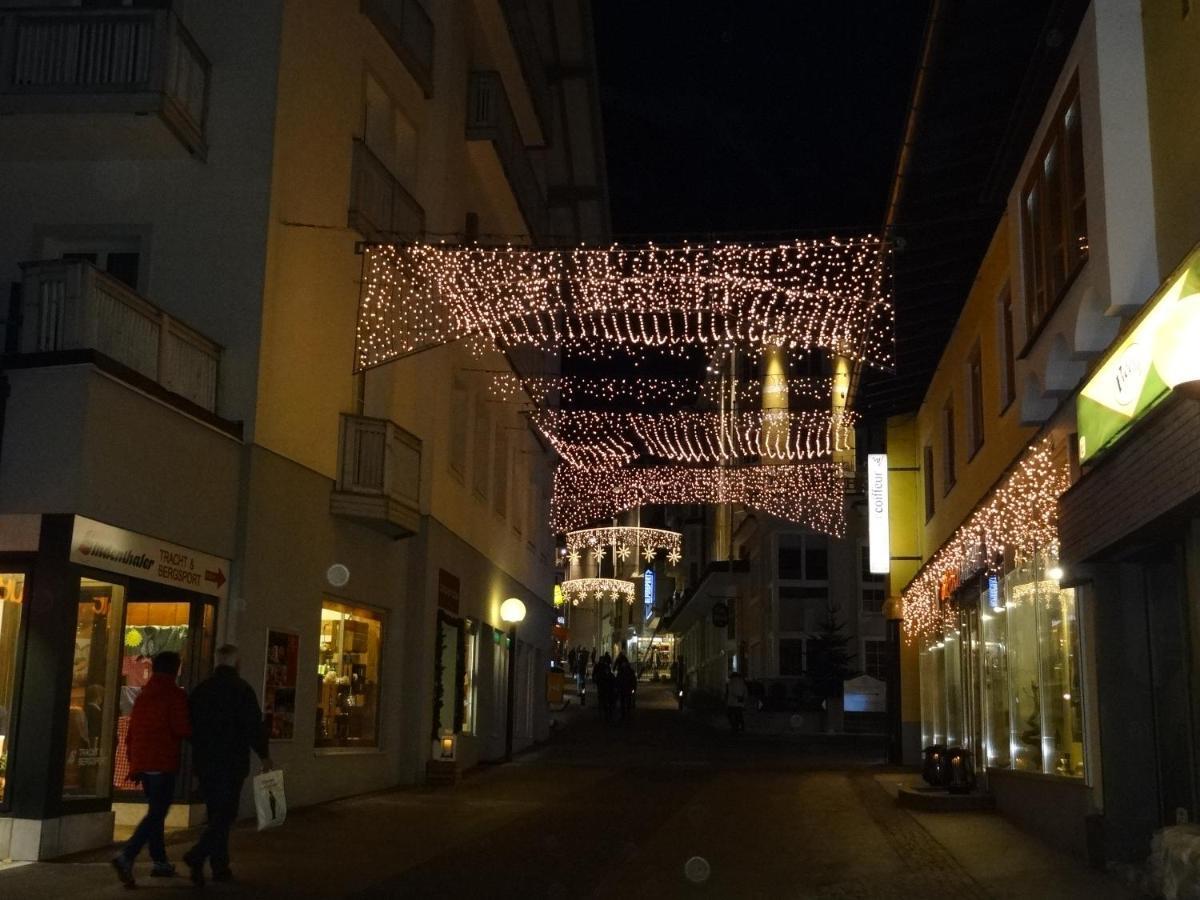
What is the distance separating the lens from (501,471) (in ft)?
89.0

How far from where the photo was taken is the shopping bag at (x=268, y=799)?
34.5ft

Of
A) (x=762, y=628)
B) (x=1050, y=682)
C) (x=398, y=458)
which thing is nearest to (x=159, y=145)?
(x=398, y=458)

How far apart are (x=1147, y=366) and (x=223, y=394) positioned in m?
9.22

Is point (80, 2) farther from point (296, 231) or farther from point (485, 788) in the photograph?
point (485, 788)

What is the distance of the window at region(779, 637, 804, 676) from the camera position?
45.3 metres

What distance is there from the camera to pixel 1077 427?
11.3 metres

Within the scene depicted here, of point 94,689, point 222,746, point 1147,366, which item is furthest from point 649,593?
point 1147,366

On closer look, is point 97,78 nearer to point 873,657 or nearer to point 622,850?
point 622,850

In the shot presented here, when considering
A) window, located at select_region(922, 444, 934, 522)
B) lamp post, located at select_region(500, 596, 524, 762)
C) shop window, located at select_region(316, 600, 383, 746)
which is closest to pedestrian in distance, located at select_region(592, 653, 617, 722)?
lamp post, located at select_region(500, 596, 524, 762)

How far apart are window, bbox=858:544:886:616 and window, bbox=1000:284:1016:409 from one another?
29.5 metres

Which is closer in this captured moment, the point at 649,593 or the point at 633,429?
the point at 633,429

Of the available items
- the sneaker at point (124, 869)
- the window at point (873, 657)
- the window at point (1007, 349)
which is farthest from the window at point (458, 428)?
the window at point (873, 657)

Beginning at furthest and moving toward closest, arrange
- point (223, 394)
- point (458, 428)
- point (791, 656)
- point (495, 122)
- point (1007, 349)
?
point (791, 656) < point (458, 428) < point (495, 122) < point (1007, 349) < point (223, 394)

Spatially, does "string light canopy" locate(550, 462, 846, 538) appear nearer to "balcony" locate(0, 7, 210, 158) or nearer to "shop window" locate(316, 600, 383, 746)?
"shop window" locate(316, 600, 383, 746)
